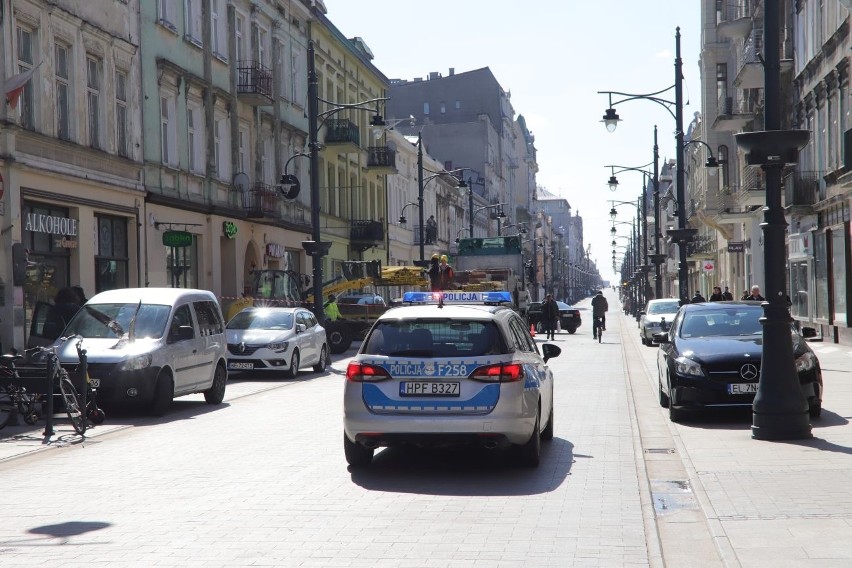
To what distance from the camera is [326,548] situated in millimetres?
7137

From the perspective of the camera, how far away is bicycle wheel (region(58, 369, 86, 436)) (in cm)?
1345

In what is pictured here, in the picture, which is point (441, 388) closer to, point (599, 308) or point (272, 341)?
point (272, 341)

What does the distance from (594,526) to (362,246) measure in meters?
48.1

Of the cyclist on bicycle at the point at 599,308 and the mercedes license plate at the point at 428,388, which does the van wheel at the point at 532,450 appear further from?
the cyclist on bicycle at the point at 599,308

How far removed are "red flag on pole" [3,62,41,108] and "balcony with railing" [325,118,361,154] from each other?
27747mm

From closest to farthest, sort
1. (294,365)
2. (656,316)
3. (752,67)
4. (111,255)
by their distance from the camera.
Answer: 1. (294,365)
2. (111,255)
3. (656,316)
4. (752,67)

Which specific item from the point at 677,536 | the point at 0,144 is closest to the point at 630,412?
the point at 677,536

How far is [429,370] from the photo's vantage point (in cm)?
998

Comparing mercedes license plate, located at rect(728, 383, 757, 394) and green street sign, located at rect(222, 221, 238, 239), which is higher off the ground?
green street sign, located at rect(222, 221, 238, 239)

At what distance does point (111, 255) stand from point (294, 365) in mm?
6273

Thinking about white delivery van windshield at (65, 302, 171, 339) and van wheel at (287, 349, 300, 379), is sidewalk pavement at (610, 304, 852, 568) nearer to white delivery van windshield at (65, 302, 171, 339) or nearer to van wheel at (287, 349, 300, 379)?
white delivery van windshield at (65, 302, 171, 339)

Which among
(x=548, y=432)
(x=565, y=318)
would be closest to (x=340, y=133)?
(x=565, y=318)

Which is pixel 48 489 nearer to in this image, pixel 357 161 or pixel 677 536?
pixel 677 536

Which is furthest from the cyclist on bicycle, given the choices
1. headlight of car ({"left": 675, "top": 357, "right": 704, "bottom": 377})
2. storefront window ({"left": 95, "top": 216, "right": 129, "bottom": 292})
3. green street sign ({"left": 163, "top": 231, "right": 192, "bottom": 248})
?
headlight of car ({"left": 675, "top": 357, "right": 704, "bottom": 377})
